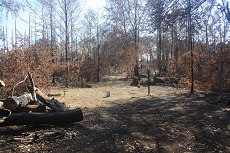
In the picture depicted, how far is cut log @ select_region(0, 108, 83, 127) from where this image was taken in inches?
264

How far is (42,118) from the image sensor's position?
6.99 meters

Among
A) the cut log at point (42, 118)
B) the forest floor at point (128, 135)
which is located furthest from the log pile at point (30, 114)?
the forest floor at point (128, 135)

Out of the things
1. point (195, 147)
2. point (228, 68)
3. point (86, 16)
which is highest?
point (86, 16)

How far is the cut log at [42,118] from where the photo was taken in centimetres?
671

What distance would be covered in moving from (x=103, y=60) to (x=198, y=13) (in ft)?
78.3

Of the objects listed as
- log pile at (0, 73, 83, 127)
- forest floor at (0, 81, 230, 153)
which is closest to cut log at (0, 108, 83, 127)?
log pile at (0, 73, 83, 127)

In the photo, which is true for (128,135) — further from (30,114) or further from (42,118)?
(30,114)

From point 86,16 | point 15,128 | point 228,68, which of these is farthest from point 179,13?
point 86,16

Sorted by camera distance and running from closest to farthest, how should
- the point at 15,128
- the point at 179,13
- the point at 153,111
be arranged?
the point at 15,128 < the point at 153,111 < the point at 179,13

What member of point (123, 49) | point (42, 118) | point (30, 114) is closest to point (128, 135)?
point (42, 118)

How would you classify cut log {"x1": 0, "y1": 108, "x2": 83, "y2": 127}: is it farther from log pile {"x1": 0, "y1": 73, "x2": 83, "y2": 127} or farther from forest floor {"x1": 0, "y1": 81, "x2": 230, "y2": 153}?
forest floor {"x1": 0, "y1": 81, "x2": 230, "y2": 153}

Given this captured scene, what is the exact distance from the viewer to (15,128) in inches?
277

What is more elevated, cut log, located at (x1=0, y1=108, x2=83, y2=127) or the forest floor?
cut log, located at (x1=0, y1=108, x2=83, y2=127)

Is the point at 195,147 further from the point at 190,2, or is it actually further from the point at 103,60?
the point at 103,60
